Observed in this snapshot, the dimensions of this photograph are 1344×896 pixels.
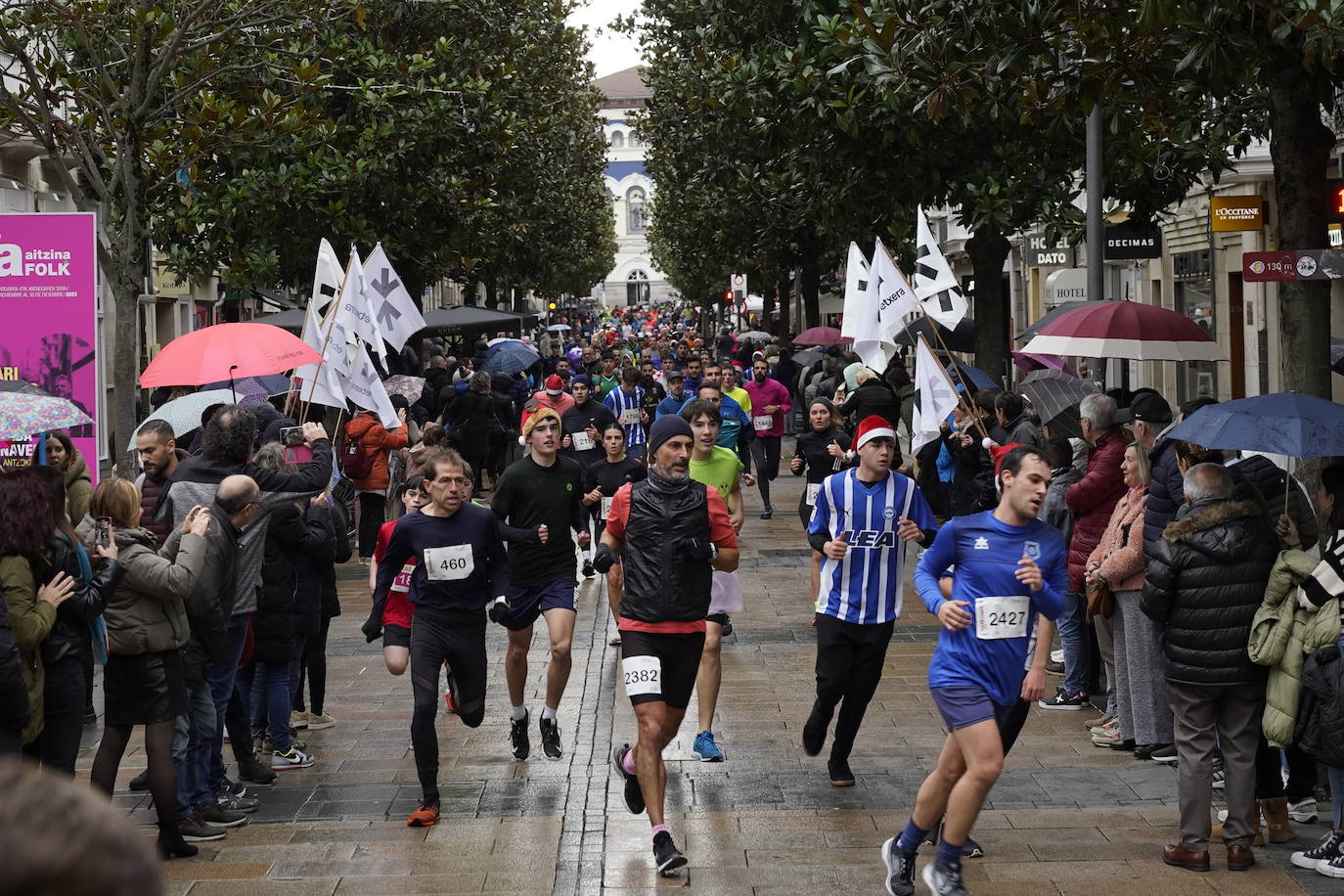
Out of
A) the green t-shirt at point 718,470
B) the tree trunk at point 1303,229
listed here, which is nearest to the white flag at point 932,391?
the green t-shirt at point 718,470

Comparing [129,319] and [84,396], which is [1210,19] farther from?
[129,319]

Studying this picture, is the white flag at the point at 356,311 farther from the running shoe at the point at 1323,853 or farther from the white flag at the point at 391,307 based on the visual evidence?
the running shoe at the point at 1323,853

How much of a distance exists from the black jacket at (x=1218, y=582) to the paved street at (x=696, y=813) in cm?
83

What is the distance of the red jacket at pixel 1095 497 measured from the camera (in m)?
9.86

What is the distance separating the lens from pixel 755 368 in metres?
21.7

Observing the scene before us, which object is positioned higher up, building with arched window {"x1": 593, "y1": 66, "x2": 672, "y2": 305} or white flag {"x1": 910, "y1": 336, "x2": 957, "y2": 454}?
building with arched window {"x1": 593, "y1": 66, "x2": 672, "y2": 305}

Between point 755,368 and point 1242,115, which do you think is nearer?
point 1242,115

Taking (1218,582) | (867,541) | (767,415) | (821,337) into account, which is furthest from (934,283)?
(821,337)

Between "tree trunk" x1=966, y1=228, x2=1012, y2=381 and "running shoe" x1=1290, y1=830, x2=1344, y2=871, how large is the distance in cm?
1283

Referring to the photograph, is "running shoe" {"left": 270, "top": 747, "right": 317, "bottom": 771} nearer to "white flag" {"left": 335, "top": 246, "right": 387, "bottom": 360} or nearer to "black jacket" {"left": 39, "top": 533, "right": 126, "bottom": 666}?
"black jacket" {"left": 39, "top": 533, "right": 126, "bottom": 666}

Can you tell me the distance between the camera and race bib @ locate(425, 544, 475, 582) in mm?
8203

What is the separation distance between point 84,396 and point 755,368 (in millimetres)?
12132

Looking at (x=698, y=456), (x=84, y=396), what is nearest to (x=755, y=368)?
(x=698, y=456)

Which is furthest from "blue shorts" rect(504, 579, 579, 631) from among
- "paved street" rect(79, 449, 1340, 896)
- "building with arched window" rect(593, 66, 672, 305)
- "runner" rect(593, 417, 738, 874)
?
"building with arched window" rect(593, 66, 672, 305)
